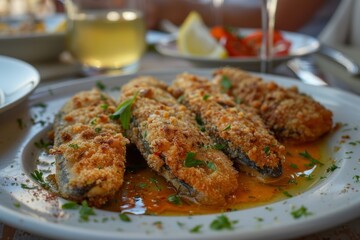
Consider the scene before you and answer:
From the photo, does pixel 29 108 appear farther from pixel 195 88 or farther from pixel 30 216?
pixel 30 216

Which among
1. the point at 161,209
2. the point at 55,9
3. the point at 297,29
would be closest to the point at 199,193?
the point at 161,209

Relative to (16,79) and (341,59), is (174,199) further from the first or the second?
A: (341,59)

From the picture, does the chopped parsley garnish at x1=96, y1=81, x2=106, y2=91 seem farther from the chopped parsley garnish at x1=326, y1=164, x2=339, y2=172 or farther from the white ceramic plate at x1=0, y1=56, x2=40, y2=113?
the chopped parsley garnish at x1=326, y1=164, x2=339, y2=172

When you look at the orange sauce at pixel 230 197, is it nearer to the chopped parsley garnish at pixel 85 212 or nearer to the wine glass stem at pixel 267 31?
the chopped parsley garnish at pixel 85 212

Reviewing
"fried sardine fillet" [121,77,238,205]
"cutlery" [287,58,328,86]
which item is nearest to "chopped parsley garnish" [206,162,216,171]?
"fried sardine fillet" [121,77,238,205]

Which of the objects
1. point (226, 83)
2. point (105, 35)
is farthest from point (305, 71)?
point (105, 35)

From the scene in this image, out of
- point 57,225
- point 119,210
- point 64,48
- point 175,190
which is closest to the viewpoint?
point 57,225

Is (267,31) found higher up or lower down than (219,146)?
higher up
